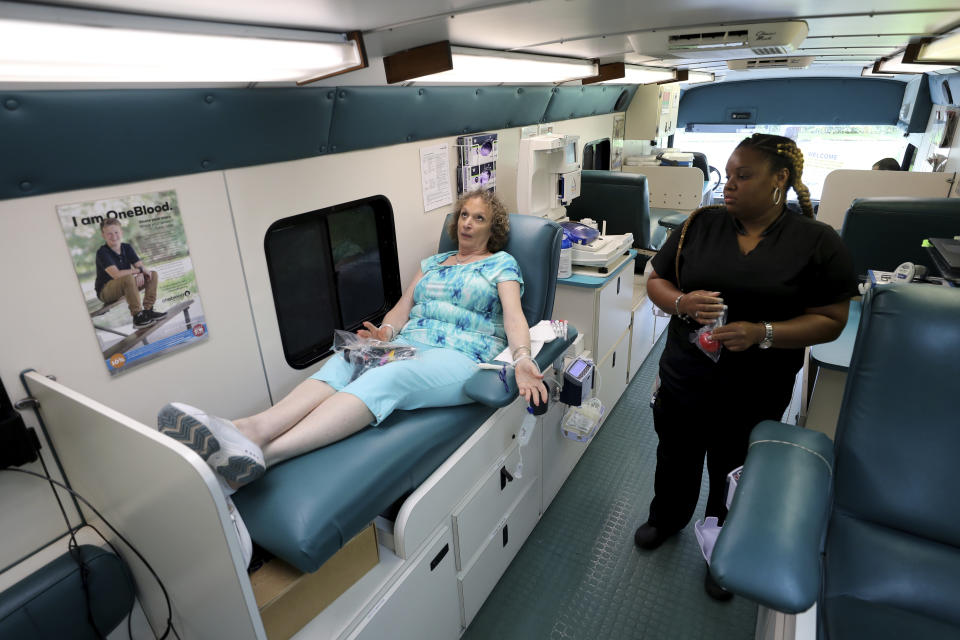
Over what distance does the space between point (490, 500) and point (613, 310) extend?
1714 millimetres

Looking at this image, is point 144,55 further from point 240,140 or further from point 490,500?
point 490,500

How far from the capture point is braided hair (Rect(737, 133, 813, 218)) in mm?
1848

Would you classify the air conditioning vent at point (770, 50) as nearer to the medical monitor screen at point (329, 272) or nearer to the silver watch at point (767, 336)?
the silver watch at point (767, 336)

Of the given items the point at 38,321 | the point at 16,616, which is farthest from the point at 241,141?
the point at 16,616

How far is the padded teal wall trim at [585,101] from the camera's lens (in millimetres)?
4402

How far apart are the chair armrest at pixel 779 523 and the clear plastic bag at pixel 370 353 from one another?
1358 mm

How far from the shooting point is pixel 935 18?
6.98 feet

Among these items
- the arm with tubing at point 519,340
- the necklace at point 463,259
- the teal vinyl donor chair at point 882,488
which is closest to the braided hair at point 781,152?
the teal vinyl donor chair at point 882,488

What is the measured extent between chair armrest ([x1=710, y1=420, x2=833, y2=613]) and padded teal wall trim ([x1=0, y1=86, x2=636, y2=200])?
2.04m

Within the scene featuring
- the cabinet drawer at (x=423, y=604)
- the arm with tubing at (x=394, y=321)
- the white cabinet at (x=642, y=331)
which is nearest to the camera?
the cabinet drawer at (x=423, y=604)

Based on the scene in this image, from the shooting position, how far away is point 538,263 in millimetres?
2695

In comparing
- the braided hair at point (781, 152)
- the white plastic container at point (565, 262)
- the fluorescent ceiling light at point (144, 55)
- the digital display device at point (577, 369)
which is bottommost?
the digital display device at point (577, 369)

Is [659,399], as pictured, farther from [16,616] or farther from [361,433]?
[16,616]

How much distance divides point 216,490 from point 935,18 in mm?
3037
